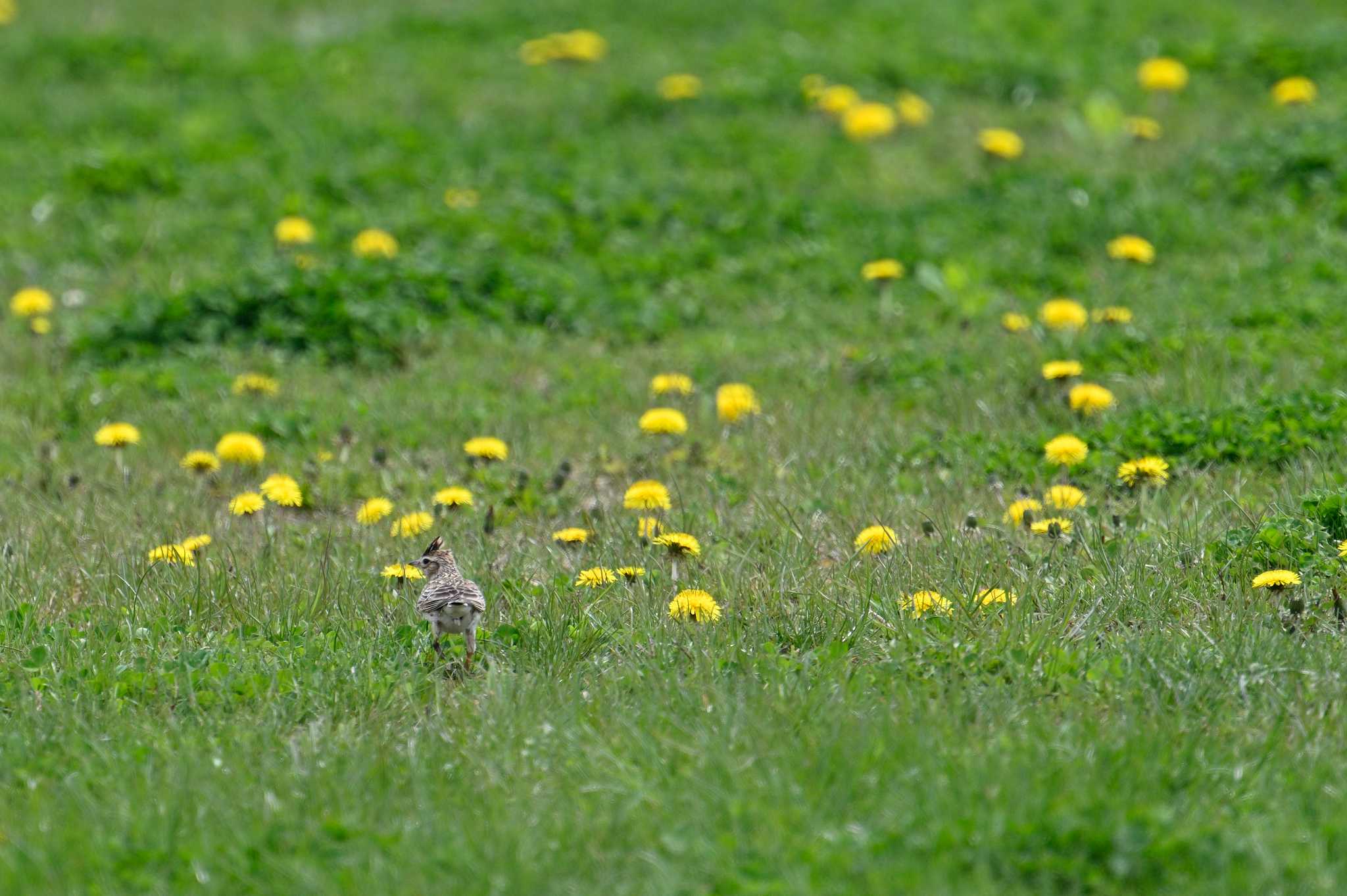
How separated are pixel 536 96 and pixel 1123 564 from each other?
761 cm

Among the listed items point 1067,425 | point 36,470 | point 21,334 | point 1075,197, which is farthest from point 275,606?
point 1075,197

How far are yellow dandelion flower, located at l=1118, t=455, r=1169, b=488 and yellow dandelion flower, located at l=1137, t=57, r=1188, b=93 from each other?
5974 millimetres

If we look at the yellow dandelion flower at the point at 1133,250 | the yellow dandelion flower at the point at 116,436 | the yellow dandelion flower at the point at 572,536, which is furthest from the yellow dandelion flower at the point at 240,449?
the yellow dandelion flower at the point at 1133,250

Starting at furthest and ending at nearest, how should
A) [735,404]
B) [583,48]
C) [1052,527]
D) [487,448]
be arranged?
[583,48], [735,404], [487,448], [1052,527]

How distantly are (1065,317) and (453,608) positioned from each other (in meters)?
4.03

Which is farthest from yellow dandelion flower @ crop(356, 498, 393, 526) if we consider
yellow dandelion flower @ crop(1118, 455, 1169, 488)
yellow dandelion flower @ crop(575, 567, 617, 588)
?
yellow dandelion flower @ crop(1118, 455, 1169, 488)

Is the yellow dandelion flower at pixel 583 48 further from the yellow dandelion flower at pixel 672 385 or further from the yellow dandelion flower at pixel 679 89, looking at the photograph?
the yellow dandelion flower at pixel 672 385

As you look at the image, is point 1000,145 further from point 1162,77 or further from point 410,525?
point 410,525

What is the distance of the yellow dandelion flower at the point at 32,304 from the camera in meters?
7.79

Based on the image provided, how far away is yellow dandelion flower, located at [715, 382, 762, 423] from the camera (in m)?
6.44

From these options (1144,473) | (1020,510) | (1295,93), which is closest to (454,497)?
(1020,510)

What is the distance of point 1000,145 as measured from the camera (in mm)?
9617

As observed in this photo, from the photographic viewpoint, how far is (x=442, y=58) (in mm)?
12031

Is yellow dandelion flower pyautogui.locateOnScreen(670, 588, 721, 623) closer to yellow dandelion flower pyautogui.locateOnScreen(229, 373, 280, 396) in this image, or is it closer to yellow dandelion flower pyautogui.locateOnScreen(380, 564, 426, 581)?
yellow dandelion flower pyautogui.locateOnScreen(380, 564, 426, 581)
